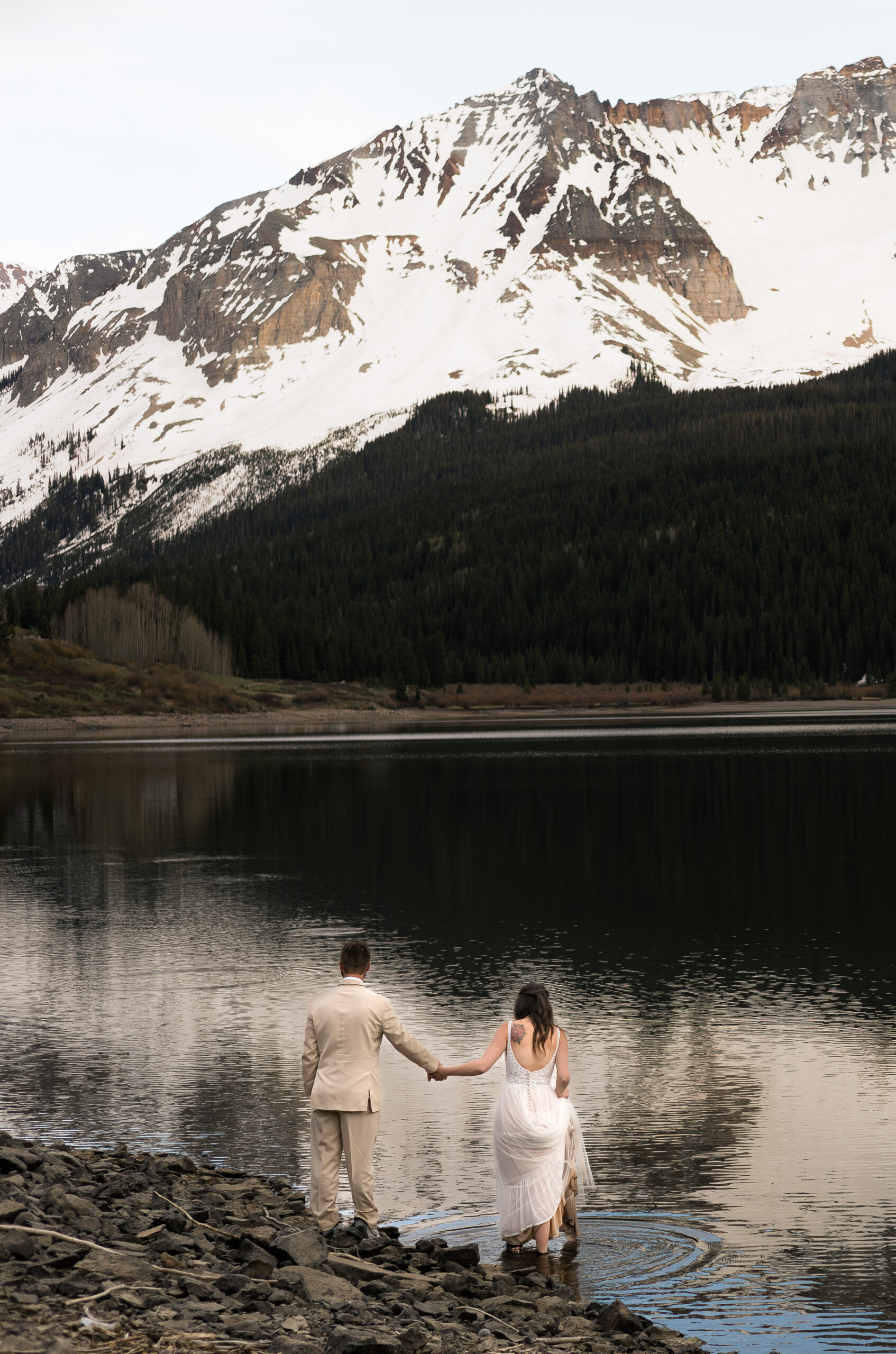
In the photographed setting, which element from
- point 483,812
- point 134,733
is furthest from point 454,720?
point 483,812

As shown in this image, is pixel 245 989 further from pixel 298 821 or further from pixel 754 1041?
pixel 298 821

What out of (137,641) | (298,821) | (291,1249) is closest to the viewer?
(291,1249)

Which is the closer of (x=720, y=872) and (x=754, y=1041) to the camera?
(x=754, y=1041)

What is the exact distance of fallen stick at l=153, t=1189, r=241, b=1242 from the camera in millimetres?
12750

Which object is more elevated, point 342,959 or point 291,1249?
point 342,959

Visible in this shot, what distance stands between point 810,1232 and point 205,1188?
5828 mm

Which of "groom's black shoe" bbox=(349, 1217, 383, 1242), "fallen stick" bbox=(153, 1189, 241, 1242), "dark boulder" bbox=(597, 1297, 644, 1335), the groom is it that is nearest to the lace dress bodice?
the groom

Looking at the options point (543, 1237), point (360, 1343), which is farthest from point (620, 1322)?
point (360, 1343)

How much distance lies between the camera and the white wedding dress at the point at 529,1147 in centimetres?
1355

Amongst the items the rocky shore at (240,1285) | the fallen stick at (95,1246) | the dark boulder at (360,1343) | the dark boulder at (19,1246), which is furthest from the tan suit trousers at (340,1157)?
the dark boulder at (360,1343)

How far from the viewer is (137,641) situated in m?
196

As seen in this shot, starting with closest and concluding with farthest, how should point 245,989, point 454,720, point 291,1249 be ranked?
1. point 291,1249
2. point 245,989
3. point 454,720

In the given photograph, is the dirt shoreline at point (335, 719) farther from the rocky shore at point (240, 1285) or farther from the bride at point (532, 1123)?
the bride at point (532, 1123)

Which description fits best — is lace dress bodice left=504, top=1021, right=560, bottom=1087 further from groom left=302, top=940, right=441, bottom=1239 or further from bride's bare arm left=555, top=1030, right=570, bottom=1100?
groom left=302, top=940, right=441, bottom=1239
